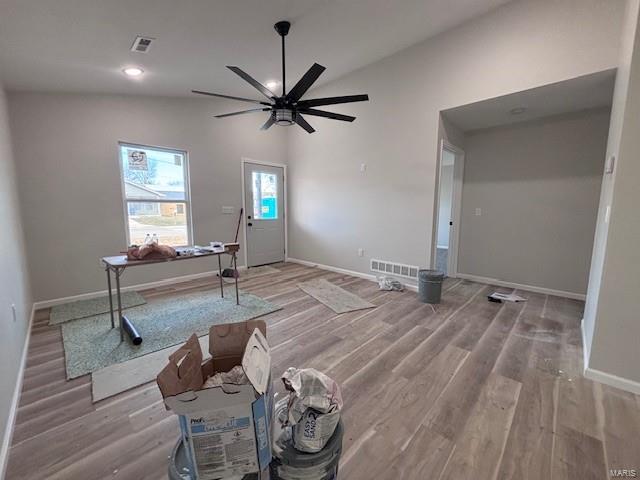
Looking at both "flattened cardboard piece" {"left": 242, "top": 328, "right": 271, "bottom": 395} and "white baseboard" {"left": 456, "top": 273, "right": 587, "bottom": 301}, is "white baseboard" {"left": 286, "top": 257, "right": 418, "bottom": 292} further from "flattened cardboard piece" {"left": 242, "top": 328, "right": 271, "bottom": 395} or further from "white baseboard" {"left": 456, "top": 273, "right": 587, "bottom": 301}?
"flattened cardboard piece" {"left": 242, "top": 328, "right": 271, "bottom": 395}

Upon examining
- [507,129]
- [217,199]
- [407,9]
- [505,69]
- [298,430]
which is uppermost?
[407,9]

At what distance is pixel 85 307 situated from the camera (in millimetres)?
3340

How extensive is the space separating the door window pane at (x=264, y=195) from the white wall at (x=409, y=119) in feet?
1.23

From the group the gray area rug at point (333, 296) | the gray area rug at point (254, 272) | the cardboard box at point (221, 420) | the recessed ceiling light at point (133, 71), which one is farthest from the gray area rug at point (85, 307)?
the cardboard box at point (221, 420)

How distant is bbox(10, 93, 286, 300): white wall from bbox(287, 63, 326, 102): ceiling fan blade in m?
2.55

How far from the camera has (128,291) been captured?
3891 mm

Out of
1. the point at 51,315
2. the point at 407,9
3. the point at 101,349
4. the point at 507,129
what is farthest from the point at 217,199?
the point at 507,129

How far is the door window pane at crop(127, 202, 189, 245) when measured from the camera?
3.98m

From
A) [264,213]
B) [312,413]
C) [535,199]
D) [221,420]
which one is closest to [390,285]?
[535,199]

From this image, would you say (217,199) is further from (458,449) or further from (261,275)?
(458,449)

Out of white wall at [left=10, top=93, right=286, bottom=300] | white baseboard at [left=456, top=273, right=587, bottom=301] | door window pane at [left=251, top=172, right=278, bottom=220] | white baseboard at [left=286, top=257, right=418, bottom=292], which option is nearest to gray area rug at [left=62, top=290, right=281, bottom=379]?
white wall at [left=10, top=93, right=286, bottom=300]

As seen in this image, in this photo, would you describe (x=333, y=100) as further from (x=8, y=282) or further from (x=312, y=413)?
(x=8, y=282)

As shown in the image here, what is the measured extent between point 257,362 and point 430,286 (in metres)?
2.89

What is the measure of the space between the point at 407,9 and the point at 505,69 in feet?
4.06
